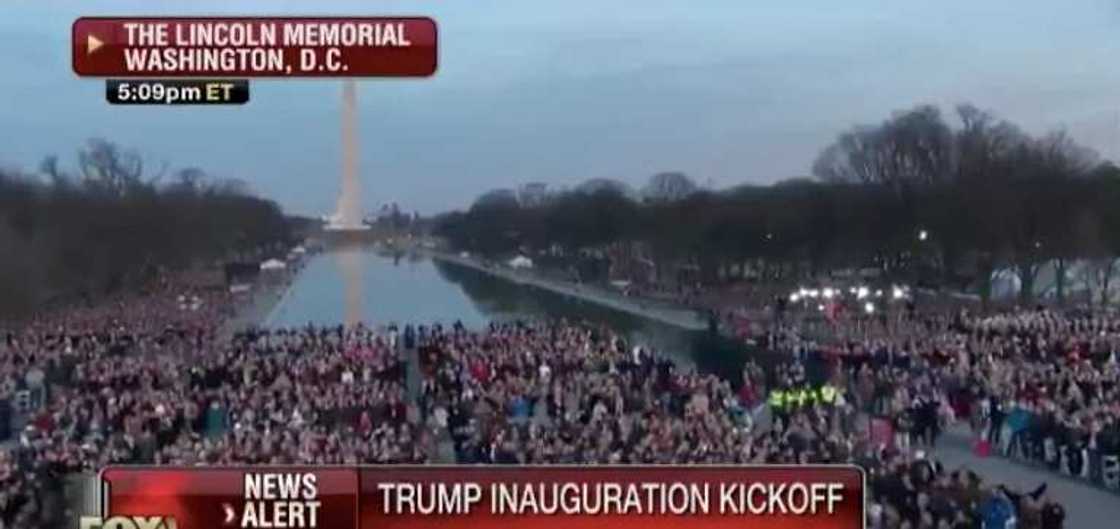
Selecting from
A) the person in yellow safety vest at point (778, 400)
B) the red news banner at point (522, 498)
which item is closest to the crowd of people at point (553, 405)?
the person in yellow safety vest at point (778, 400)

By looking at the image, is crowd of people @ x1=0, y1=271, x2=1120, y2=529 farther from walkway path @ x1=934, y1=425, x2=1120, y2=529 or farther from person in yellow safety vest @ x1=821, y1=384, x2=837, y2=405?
walkway path @ x1=934, y1=425, x2=1120, y2=529

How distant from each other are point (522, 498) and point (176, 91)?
4.17 meters

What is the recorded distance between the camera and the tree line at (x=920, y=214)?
4747 centimetres

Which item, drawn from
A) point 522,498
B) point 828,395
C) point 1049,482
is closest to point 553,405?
point 828,395

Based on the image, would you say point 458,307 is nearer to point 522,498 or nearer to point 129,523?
point 522,498

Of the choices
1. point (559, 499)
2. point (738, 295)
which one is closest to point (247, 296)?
point (738, 295)

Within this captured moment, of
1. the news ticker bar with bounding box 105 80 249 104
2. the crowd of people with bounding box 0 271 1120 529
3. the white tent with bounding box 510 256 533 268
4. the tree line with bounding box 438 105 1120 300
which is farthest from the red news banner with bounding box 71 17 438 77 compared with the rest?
the white tent with bounding box 510 256 533 268

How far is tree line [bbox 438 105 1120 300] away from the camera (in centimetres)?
4747

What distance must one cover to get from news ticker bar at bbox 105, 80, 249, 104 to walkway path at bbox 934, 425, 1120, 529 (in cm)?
834

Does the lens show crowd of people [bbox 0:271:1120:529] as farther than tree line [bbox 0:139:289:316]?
No

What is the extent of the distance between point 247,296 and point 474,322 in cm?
1319

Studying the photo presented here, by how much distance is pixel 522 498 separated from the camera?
687 cm

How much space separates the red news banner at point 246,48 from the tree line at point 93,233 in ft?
82.4

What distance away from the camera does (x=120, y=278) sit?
156 ft
